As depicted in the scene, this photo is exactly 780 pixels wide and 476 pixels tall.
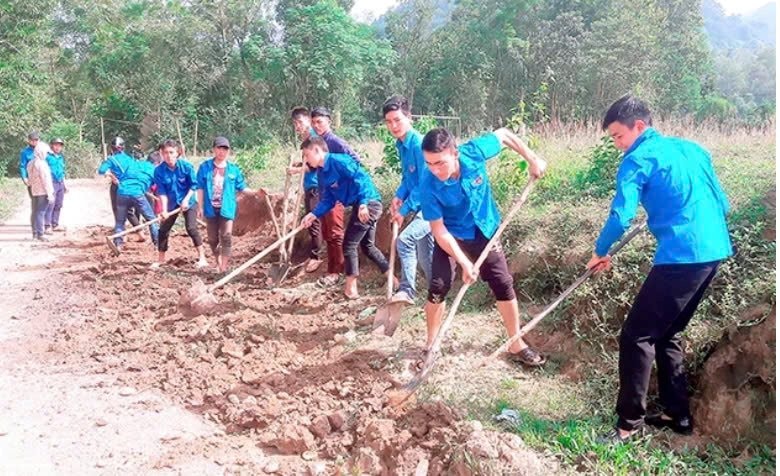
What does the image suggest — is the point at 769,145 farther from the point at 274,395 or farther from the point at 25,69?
the point at 25,69

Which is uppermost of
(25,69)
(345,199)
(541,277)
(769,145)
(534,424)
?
(25,69)

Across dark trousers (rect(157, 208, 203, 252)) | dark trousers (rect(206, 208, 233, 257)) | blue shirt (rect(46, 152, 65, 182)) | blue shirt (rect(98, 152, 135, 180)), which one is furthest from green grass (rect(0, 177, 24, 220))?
dark trousers (rect(206, 208, 233, 257))

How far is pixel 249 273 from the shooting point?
22.9ft

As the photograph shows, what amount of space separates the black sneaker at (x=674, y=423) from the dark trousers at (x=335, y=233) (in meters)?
3.25

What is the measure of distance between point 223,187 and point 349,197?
68.1 inches

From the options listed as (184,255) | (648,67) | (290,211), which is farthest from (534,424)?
(648,67)

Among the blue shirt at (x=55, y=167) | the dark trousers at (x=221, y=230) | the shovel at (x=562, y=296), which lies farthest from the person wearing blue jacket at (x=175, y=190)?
the shovel at (x=562, y=296)

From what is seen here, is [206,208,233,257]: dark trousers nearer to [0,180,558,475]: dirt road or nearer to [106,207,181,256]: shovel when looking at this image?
[0,180,558,475]: dirt road

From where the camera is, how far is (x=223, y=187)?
6.59m

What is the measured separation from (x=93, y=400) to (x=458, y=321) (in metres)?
2.55

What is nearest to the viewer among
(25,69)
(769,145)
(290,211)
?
(769,145)

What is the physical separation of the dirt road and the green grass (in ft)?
26.8

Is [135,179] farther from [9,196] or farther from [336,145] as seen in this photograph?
[9,196]

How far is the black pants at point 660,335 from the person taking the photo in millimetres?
2801
